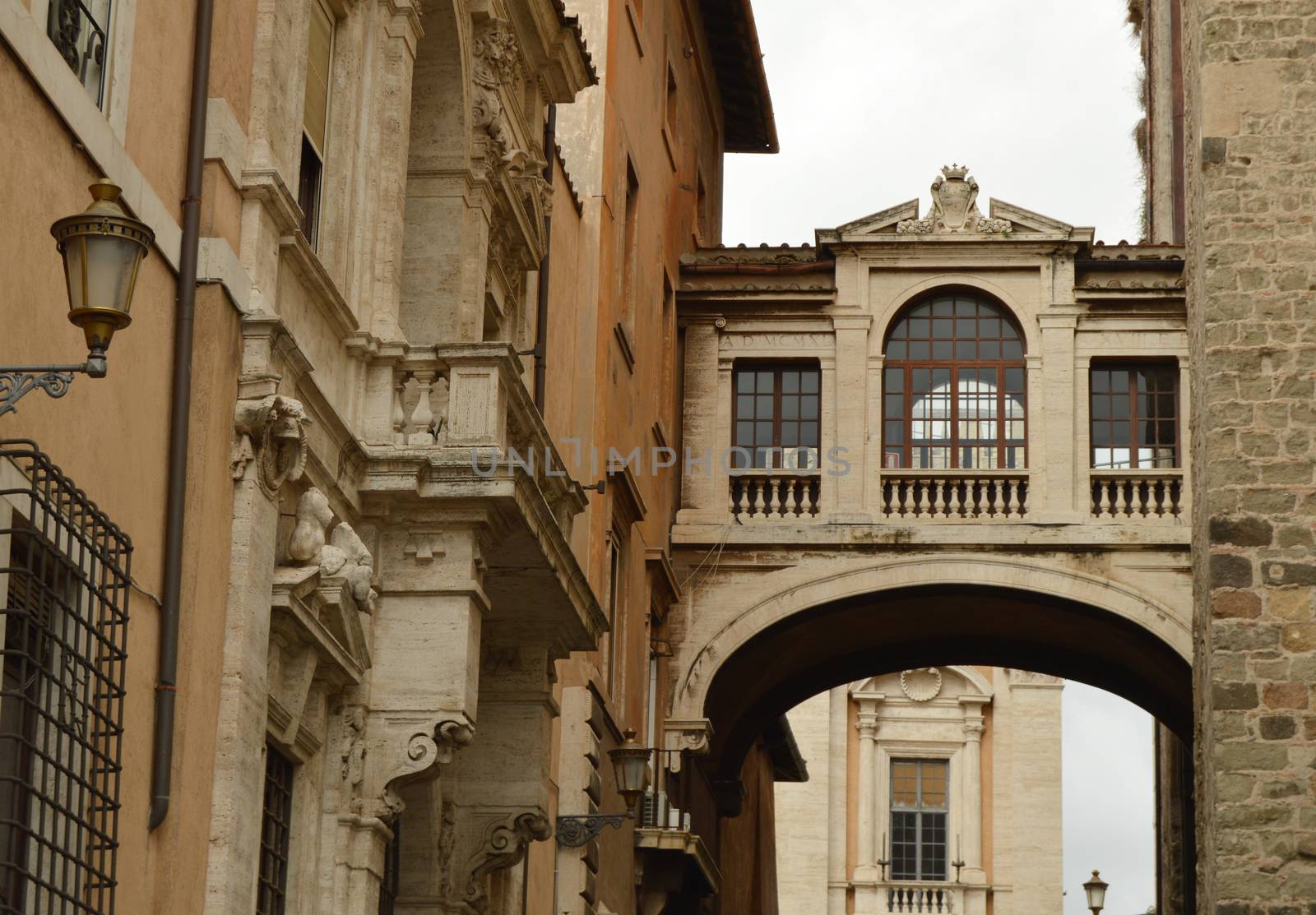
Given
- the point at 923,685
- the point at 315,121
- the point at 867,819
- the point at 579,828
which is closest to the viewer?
the point at 315,121

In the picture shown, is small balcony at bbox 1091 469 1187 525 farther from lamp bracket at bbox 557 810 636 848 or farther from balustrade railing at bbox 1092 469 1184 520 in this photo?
lamp bracket at bbox 557 810 636 848

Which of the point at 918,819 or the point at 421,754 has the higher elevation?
the point at 918,819

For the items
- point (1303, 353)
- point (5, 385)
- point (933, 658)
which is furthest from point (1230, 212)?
point (5, 385)

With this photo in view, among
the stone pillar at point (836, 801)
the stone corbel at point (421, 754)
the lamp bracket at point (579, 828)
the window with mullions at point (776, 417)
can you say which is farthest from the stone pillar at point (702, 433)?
the stone pillar at point (836, 801)

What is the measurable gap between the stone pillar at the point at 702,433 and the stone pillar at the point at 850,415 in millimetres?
1206

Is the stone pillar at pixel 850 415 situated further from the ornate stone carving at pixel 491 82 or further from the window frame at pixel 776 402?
the ornate stone carving at pixel 491 82

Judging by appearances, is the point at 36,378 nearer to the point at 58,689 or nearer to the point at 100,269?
the point at 100,269

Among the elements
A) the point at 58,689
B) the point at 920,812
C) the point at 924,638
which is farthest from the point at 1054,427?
the point at 920,812

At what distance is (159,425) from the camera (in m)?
8.86

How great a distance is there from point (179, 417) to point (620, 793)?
10.4 meters

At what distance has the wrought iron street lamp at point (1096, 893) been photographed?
102ft

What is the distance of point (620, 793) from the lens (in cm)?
1889

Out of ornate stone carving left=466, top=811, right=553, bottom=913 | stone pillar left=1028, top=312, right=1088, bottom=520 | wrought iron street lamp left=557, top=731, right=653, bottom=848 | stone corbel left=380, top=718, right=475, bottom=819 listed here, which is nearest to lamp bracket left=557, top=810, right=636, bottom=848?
wrought iron street lamp left=557, top=731, right=653, bottom=848

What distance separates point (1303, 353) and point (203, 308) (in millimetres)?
11538
